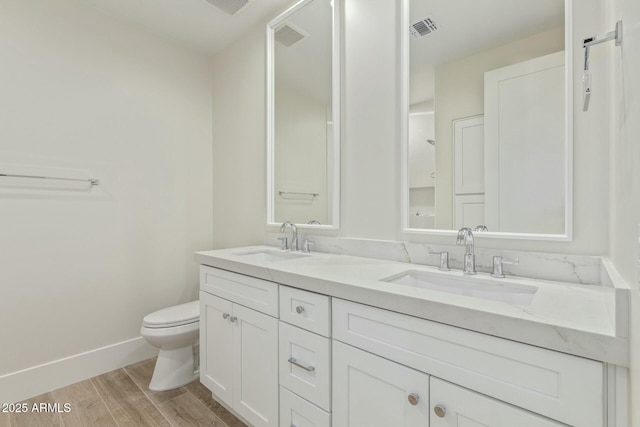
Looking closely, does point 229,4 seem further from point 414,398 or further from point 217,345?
point 414,398

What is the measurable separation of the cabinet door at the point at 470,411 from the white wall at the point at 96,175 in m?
2.24

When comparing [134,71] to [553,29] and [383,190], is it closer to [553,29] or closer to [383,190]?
[383,190]

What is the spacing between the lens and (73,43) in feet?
6.56

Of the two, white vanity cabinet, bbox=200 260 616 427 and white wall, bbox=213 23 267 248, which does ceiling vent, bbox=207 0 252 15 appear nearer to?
white wall, bbox=213 23 267 248

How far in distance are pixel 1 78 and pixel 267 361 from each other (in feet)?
7.27

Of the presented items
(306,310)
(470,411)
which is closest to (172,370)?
(306,310)

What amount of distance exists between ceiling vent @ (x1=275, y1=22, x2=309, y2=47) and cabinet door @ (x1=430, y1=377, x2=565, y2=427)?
208 centimetres

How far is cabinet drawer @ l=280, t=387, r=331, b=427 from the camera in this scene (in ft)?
3.64

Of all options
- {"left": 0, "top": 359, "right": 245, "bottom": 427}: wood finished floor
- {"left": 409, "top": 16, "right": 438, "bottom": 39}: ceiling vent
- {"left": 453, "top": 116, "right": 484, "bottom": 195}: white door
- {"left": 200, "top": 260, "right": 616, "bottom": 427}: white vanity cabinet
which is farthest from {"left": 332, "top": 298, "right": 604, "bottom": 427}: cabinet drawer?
{"left": 409, "top": 16, "right": 438, "bottom": 39}: ceiling vent

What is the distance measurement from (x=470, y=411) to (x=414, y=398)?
0.48 feet

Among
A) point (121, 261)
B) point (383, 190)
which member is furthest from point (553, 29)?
point (121, 261)

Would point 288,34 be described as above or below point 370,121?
above

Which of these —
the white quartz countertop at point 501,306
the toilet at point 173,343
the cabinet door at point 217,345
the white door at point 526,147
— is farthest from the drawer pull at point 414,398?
the toilet at point 173,343

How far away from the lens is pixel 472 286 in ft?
3.69
